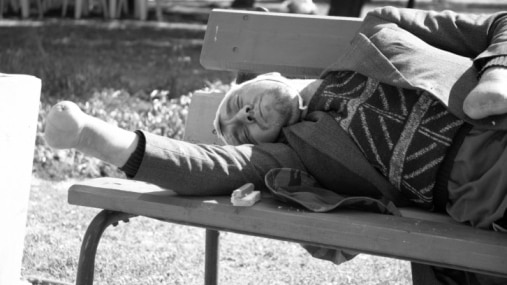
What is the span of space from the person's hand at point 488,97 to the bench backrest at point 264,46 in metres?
0.89

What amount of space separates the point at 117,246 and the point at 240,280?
2.06ft

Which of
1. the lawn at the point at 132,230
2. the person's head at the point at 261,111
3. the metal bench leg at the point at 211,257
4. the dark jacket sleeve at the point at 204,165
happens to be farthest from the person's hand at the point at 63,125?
the lawn at the point at 132,230

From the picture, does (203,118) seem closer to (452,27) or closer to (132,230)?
(452,27)

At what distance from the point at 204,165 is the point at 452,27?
2.84 ft

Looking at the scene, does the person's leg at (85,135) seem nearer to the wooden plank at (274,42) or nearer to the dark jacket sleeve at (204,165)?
the dark jacket sleeve at (204,165)

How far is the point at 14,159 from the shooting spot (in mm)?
2918

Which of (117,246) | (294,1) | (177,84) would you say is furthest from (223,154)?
(177,84)

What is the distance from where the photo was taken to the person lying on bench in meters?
2.22

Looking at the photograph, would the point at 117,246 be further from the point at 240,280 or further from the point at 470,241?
the point at 470,241

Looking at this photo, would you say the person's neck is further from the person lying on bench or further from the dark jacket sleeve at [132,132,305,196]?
the dark jacket sleeve at [132,132,305,196]

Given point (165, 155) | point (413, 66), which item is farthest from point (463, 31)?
point (165, 155)

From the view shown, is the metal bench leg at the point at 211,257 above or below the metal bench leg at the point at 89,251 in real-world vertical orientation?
below

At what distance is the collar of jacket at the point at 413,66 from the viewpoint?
2348 mm

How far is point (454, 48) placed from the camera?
2641 mm
